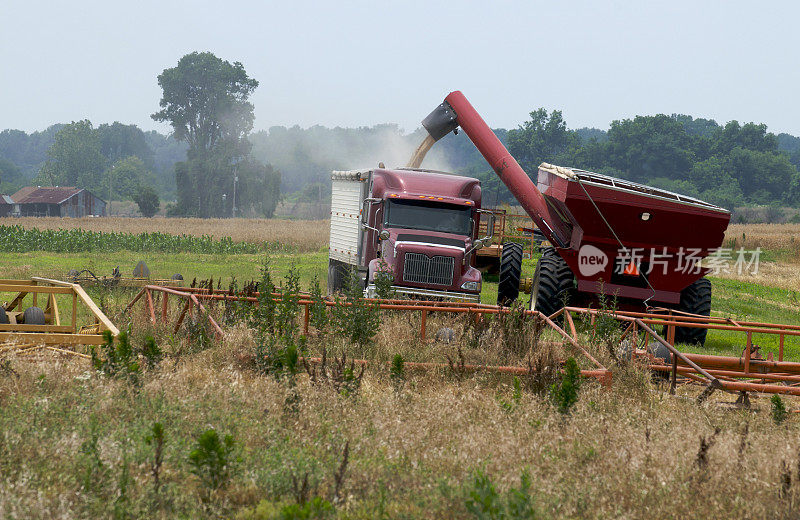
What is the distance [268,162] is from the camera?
427 feet

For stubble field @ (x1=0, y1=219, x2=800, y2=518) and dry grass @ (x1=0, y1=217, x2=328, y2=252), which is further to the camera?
dry grass @ (x1=0, y1=217, x2=328, y2=252)

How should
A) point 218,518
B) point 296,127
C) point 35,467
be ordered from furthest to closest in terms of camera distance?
1. point 296,127
2. point 35,467
3. point 218,518

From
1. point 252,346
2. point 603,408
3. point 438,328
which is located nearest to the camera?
point 603,408

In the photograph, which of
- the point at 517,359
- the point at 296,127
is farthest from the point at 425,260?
the point at 296,127

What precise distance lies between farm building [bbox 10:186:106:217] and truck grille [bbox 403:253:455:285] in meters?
96.1

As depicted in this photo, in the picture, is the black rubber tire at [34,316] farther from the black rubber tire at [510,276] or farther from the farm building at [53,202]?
the farm building at [53,202]

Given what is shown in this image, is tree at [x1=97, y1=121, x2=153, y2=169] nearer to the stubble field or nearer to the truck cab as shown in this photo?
the truck cab

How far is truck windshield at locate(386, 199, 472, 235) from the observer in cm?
1555

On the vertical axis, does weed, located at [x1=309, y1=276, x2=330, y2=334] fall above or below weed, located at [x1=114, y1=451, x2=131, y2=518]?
above

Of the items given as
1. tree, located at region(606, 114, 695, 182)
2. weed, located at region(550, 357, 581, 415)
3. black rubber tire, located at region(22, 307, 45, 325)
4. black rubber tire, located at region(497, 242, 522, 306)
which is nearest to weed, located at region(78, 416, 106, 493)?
weed, located at region(550, 357, 581, 415)

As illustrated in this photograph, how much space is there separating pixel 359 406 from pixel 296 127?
578 feet

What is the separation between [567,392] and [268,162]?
126m

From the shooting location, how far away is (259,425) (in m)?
6.70

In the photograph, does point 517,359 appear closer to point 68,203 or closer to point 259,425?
point 259,425
